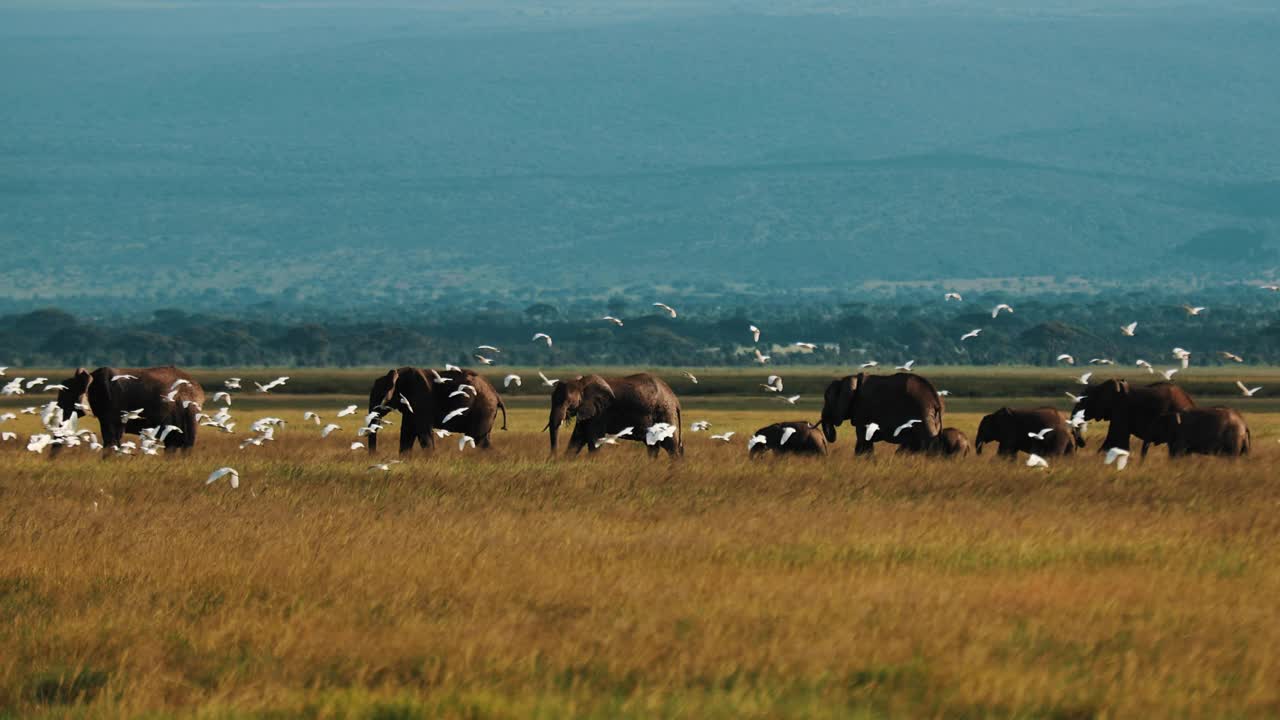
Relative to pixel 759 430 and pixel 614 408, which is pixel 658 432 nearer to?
pixel 614 408

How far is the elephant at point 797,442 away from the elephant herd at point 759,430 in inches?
0.8

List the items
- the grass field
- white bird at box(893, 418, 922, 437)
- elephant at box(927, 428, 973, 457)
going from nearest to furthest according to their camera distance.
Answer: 1. the grass field
2. white bird at box(893, 418, 922, 437)
3. elephant at box(927, 428, 973, 457)

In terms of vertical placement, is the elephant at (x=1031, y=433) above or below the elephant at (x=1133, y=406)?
below

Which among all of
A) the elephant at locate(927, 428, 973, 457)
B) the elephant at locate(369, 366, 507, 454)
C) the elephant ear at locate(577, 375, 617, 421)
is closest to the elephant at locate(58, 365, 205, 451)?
the elephant at locate(369, 366, 507, 454)

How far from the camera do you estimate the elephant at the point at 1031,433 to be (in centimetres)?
3016

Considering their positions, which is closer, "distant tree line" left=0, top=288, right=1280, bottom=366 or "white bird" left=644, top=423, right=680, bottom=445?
"white bird" left=644, top=423, right=680, bottom=445

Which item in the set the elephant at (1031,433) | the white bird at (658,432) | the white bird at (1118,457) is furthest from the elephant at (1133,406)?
the white bird at (658,432)

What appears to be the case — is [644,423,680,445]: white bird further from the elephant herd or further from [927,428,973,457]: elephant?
[927,428,973,457]: elephant

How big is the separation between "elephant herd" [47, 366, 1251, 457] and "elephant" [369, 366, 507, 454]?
0.6 inches

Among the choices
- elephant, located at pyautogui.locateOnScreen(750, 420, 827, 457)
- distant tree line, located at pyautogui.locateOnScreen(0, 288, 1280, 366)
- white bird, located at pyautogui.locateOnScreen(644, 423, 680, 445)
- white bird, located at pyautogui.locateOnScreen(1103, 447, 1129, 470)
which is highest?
white bird, located at pyautogui.locateOnScreen(1103, 447, 1129, 470)

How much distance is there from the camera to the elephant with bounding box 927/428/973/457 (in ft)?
98.9

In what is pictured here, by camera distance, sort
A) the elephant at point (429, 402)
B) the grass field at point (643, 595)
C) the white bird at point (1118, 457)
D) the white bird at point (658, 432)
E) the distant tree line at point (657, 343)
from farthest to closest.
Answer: the distant tree line at point (657, 343) < the elephant at point (429, 402) < the white bird at point (658, 432) < the white bird at point (1118, 457) < the grass field at point (643, 595)

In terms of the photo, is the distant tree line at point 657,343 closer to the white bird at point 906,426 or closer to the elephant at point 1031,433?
the elephant at point 1031,433

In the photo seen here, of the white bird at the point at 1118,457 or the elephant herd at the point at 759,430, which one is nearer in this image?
the white bird at the point at 1118,457
